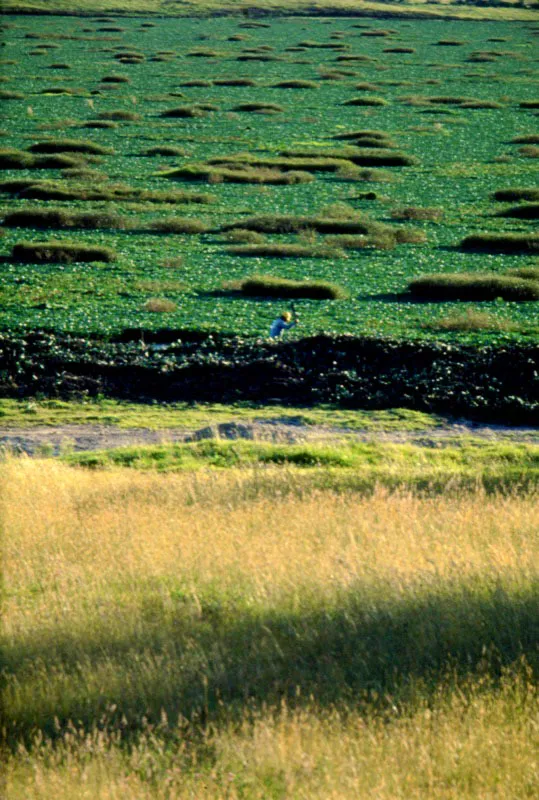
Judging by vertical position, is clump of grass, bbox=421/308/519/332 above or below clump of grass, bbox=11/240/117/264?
below

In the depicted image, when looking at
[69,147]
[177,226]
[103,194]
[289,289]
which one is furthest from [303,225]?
[69,147]

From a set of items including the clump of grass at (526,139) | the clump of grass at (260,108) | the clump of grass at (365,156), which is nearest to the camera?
the clump of grass at (365,156)

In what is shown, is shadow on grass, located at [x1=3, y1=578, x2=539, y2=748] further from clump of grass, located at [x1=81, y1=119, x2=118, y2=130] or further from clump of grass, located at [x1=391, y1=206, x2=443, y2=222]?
clump of grass, located at [x1=81, y1=119, x2=118, y2=130]

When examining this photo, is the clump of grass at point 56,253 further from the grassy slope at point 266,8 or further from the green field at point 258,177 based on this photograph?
the grassy slope at point 266,8

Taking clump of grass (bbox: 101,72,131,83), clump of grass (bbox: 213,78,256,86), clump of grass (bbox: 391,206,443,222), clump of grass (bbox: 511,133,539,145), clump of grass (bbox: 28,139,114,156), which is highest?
clump of grass (bbox: 101,72,131,83)

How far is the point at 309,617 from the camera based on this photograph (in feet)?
31.0

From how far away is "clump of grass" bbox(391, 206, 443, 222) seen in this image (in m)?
42.9

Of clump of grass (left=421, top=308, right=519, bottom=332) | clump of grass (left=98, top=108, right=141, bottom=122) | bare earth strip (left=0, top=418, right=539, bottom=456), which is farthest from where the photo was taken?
clump of grass (left=98, top=108, right=141, bottom=122)

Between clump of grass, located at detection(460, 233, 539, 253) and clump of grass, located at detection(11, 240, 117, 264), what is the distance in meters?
12.0

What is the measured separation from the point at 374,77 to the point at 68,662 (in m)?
92.4

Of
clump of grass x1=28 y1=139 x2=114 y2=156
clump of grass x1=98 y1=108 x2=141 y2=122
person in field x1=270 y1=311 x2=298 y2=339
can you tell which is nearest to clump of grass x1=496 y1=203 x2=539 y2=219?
person in field x1=270 y1=311 x2=298 y2=339

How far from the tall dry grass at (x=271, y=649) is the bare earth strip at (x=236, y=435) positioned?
19.2 feet

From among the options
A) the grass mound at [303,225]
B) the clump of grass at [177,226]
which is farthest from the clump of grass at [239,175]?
the clump of grass at [177,226]

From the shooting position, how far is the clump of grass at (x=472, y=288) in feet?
100
